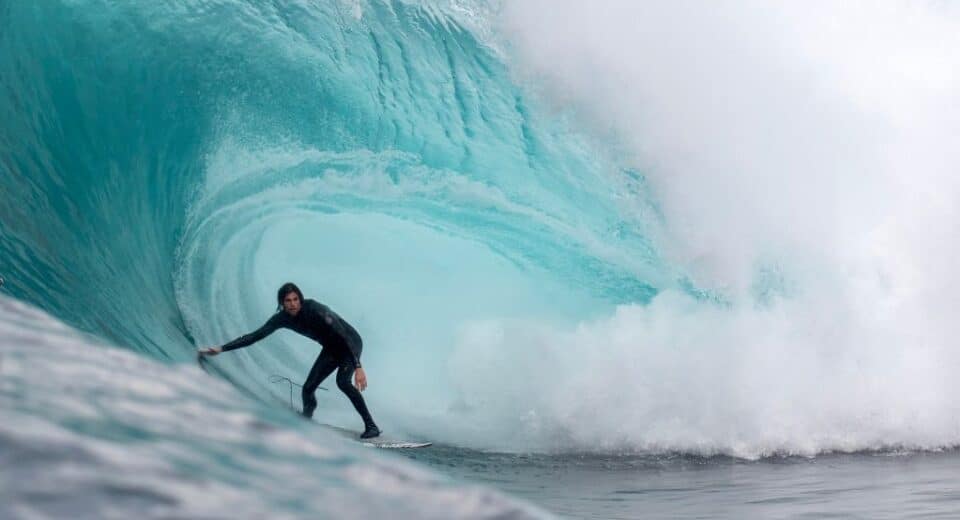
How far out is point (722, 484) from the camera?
6.47m

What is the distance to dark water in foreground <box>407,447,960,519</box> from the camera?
17.1 feet

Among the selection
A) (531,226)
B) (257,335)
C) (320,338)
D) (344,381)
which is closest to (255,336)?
(257,335)

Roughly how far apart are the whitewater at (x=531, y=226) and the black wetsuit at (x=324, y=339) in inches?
30.9

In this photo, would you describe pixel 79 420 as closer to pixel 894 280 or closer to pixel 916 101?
pixel 894 280

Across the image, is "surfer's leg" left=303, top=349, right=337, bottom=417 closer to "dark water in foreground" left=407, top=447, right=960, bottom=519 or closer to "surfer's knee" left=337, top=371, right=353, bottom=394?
"surfer's knee" left=337, top=371, right=353, bottom=394

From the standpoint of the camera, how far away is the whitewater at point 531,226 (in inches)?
319

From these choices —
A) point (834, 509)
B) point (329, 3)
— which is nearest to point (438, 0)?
point (329, 3)

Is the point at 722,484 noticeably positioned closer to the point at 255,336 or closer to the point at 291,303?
the point at 291,303

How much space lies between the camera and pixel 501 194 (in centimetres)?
1166

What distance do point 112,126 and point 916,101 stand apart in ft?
26.8

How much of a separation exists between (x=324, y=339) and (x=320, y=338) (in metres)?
0.03

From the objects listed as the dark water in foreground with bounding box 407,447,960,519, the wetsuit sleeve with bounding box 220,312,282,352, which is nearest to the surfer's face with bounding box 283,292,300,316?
the wetsuit sleeve with bounding box 220,312,282,352

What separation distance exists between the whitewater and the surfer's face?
3.66 ft

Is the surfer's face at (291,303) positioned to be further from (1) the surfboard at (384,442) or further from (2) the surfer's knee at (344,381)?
(1) the surfboard at (384,442)
